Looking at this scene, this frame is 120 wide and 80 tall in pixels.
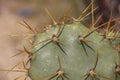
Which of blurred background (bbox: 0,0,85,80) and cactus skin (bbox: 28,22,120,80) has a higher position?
cactus skin (bbox: 28,22,120,80)

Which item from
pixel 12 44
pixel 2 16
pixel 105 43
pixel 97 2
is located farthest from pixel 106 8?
pixel 2 16

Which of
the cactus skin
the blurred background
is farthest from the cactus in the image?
the blurred background

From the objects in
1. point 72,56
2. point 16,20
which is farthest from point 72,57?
A: point 16,20

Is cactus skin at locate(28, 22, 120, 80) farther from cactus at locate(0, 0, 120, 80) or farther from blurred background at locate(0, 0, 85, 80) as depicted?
blurred background at locate(0, 0, 85, 80)

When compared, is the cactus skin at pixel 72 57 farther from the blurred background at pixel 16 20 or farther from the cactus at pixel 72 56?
the blurred background at pixel 16 20

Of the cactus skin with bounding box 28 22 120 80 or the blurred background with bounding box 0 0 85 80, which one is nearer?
the cactus skin with bounding box 28 22 120 80

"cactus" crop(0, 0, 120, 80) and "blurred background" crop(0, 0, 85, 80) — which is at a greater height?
"cactus" crop(0, 0, 120, 80)
